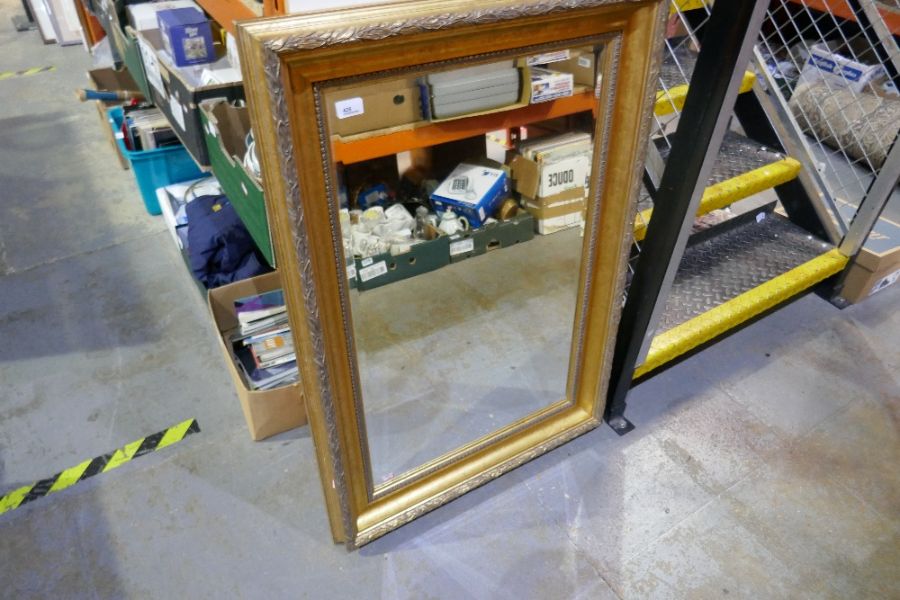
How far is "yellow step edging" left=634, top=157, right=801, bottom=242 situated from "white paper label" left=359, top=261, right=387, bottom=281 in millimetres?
1020

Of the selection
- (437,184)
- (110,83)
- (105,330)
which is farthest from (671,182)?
(110,83)

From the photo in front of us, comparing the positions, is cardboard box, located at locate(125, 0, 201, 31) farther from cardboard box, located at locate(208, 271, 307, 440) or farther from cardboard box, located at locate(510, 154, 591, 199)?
cardboard box, located at locate(510, 154, 591, 199)

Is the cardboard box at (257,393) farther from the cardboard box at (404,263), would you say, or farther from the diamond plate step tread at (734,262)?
the diamond plate step tread at (734,262)

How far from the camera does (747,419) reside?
6.96 ft

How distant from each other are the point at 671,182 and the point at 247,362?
5.24 feet

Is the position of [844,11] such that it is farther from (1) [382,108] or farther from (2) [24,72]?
(2) [24,72]

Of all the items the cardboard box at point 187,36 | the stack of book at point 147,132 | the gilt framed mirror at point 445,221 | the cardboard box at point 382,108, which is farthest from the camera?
the stack of book at point 147,132

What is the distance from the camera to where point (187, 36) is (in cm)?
227

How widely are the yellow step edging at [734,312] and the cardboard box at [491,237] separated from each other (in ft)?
3.25

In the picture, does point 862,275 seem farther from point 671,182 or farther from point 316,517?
point 316,517

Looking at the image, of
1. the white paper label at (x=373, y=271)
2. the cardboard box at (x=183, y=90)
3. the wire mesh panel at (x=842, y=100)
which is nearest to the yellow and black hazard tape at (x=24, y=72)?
the cardboard box at (x=183, y=90)

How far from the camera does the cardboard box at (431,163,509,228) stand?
2721 mm

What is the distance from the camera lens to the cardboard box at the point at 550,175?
8.75 ft

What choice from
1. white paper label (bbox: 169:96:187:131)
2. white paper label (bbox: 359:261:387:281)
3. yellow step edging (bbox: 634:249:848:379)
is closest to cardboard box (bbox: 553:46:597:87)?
yellow step edging (bbox: 634:249:848:379)
